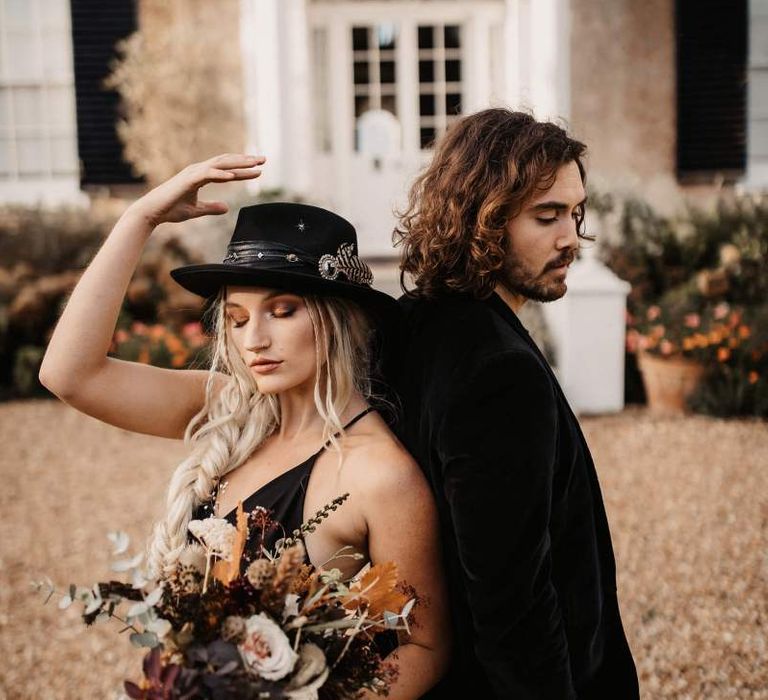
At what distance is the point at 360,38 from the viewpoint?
31.4ft

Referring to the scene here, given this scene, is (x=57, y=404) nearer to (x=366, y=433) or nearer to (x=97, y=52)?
(x=97, y=52)

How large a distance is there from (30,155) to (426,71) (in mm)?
4535

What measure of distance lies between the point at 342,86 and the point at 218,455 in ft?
26.9

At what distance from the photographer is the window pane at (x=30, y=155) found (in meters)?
10.0

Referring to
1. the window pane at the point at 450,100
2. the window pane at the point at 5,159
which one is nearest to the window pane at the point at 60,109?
the window pane at the point at 5,159

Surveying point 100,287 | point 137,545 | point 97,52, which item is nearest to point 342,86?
point 97,52

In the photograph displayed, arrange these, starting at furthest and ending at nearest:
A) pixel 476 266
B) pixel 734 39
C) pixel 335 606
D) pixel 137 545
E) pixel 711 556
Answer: pixel 734 39 < pixel 137 545 < pixel 711 556 < pixel 476 266 < pixel 335 606

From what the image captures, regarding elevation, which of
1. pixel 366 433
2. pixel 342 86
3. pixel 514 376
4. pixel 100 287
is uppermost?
pixel 342 86

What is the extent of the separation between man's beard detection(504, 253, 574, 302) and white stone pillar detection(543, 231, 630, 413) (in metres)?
4.75

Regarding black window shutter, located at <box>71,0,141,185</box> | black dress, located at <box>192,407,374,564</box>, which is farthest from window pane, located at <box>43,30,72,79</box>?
black dress, located at <box>192,407,374,564</box>

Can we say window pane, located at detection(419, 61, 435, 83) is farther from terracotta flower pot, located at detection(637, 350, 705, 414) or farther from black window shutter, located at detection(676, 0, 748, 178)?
terracotta flower pot, located at detection(637, 350, 705, 414)

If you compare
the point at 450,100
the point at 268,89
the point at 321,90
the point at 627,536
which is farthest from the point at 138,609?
the point at 450,100

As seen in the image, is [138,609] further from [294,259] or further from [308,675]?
[294,259]

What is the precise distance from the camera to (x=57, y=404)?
7520mm
